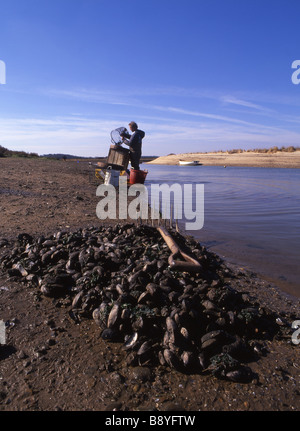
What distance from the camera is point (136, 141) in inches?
526

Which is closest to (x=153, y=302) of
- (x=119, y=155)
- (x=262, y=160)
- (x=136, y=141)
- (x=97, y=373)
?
(x=97, y=373)

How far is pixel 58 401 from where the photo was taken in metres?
2.19

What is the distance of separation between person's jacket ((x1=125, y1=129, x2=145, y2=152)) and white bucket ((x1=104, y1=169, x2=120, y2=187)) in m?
1.71

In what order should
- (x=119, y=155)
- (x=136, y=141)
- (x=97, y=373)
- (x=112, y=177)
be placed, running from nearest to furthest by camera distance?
(x=97, y=373) < (x=112, y=177) < (x=119, y=155) < (x=136, y=141)

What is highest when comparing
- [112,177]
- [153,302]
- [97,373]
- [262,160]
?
[262,160]

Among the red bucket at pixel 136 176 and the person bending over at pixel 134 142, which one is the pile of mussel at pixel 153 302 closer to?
the red bucket at pixel 136 176

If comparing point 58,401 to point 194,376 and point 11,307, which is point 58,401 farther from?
point 11,307

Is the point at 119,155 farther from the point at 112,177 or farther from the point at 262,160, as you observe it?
the point at 262,160

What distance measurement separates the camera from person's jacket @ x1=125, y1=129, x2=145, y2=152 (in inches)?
522

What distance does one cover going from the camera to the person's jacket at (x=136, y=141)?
13.3 meters

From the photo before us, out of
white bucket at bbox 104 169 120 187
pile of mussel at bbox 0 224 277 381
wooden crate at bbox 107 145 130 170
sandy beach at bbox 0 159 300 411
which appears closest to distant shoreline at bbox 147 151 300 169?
wooden crate at bbox 107 145 130 170

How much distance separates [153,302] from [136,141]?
36.4ft

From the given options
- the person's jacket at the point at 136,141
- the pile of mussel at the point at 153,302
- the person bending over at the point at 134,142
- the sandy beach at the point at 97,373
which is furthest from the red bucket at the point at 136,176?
the sandy beach at the point at 97,373
